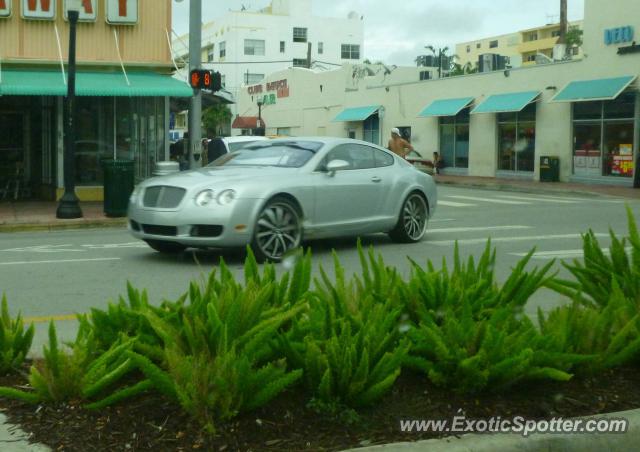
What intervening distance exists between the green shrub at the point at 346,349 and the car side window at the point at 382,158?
25.1 ft

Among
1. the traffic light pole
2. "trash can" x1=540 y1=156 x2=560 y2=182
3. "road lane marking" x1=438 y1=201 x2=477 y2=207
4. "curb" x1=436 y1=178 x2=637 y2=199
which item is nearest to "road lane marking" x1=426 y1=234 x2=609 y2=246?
"road lane marking" x1=438 y1=201 x2=477 y2=207

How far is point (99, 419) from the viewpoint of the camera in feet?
14.0

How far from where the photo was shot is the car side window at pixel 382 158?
41.2 feet

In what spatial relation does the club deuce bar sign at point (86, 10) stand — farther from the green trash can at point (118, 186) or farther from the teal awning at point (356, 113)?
the teal awning at point (356, 113)

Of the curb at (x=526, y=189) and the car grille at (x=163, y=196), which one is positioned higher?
the car grille at (x=163, y=196)

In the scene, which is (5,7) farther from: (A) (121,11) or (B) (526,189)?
(B) (526,189)

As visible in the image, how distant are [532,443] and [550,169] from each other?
101 ft

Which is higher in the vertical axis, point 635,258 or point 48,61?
point 48,61

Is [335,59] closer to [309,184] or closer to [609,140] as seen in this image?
[609,140]

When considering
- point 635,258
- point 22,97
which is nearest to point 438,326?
point 635,258

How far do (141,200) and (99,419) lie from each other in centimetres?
696

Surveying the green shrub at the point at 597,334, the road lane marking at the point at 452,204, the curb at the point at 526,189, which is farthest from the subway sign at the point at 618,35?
the green shrub at the point at 597,334

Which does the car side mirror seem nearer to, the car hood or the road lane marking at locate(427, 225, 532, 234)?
the car hood

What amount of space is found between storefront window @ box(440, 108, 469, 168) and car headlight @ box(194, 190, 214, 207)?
30945mm
